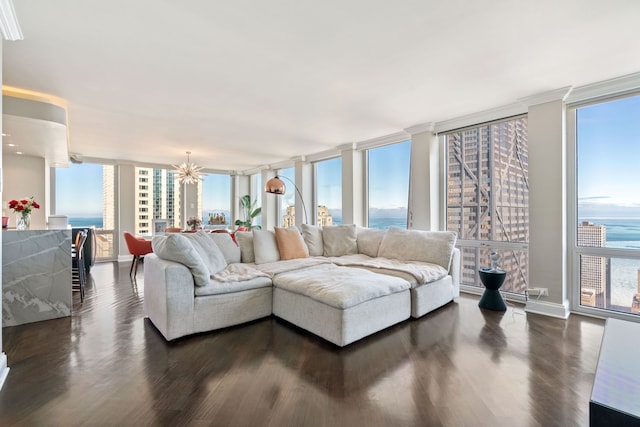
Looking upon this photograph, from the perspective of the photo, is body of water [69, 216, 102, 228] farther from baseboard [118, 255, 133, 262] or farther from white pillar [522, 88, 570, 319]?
white pillar [522, 88, 570, 319]

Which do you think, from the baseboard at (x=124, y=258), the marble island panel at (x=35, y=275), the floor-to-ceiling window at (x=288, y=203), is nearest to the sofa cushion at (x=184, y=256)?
the marble island panel at (x=35, y=275)

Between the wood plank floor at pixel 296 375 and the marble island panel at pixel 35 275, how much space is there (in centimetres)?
→ 19

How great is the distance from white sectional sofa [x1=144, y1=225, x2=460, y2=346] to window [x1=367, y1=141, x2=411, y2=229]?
1.11 meters

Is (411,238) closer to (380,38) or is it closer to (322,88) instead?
(322,88)

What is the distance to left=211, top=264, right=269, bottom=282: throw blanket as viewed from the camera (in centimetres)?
301

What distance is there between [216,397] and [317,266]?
213 centimetres

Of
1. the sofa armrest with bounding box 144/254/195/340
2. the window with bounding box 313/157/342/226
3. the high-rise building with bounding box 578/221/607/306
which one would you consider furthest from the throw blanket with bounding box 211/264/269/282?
the high-rise building with bounding box 578/221/607/306

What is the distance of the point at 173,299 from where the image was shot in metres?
2.60

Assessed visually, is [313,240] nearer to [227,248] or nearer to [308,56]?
[227,248]

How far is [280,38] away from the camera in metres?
2.28

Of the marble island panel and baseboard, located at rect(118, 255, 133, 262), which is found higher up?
the marble island panel

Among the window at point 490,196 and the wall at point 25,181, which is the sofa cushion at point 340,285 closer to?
the window at point 490,196

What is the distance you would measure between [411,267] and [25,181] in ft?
21.4

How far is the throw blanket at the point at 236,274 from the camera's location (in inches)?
119
